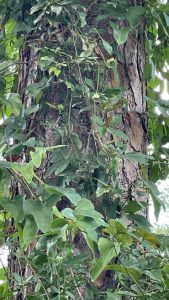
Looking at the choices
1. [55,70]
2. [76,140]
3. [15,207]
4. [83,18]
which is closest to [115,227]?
[15,207]

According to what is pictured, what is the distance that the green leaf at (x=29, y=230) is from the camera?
2.44 feet

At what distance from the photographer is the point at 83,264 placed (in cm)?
86

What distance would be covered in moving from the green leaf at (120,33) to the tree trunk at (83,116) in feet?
0.12

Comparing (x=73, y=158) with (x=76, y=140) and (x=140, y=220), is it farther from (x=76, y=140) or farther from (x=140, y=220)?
(x=140, y=220)

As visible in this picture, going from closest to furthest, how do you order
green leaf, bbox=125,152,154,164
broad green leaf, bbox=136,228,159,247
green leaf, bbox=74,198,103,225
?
green leaf, bbox=74,198,103,225 → broad green leaf, bbox=136,228,159,247 → green leaf, bbox=125,152,154,164

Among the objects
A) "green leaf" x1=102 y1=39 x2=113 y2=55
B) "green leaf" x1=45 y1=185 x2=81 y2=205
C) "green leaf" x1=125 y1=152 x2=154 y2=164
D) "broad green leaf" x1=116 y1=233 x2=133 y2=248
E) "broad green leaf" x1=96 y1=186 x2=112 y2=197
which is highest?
"green leaf" x1=102 y1=39 x2=113 y2=55

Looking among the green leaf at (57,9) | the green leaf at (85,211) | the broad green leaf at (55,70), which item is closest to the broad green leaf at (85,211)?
the green leaf at (85,211)

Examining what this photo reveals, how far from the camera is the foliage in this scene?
2.52 ft

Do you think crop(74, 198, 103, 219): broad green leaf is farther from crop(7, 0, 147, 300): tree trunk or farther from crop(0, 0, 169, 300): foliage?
crop(7, 0, 147, 300): tree trunk

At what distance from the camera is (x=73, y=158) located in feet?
3.13

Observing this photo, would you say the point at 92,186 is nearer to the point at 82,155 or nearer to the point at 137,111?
the point at 82,155

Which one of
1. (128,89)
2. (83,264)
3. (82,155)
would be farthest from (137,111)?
(83,264)

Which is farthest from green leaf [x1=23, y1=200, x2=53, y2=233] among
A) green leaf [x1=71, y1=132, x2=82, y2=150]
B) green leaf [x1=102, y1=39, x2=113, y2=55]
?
green leaf [x1=102, y1=39, x2=113, y2=55]

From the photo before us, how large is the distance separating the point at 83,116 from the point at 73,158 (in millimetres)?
103
